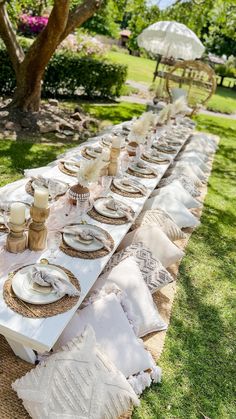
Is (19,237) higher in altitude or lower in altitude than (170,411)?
higher

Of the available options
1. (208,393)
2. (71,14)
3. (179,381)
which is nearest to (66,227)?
(179,381)

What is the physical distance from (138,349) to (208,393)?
28.6 inches

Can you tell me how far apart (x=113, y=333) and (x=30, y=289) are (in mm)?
737

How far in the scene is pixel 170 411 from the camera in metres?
2.65

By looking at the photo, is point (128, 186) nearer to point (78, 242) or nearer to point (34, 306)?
point (78, 242)

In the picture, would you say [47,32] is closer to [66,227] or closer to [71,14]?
[71,14]

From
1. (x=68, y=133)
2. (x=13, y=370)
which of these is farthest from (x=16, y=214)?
(x=68, y=133)

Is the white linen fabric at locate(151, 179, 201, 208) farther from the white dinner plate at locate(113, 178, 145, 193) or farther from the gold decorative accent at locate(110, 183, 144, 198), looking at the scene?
the gold decorative accent at locate(110, 183, 144, 198)

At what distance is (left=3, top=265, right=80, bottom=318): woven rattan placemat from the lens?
2.19 m

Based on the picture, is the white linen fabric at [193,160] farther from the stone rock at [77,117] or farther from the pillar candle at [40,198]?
the pillar candle at [40,198]

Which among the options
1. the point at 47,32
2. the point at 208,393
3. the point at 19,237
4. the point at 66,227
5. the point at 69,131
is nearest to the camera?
the point at 19,237

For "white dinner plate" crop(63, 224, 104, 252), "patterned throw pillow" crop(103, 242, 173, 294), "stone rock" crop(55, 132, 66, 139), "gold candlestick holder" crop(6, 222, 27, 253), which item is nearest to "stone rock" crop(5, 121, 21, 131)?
"stone rock" crop(55, 132, 66, 139)

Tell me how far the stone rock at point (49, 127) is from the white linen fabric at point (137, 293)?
5894 mm

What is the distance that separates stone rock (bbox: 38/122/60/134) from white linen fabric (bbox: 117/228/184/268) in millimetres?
5323
